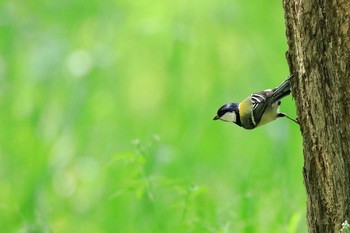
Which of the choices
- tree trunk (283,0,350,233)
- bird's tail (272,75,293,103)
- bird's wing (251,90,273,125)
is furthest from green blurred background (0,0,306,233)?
tree trunk (283,0,350,233)

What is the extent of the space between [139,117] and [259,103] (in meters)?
2.14

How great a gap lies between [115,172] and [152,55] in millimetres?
1725

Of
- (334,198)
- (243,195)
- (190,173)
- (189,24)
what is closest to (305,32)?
(334,198)

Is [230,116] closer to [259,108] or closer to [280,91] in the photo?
[259,108]

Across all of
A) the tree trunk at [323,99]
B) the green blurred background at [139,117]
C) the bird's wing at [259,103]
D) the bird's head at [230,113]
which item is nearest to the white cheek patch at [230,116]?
the bird's head at [230,113]

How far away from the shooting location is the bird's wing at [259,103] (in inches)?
171

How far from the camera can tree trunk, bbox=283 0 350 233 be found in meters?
3.07

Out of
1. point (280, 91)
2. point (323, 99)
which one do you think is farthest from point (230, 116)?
point (323, 99)

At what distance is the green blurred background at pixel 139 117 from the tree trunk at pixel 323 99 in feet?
4.15

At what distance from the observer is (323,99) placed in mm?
3135

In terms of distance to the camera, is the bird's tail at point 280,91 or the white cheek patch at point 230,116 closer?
the bird's tail at point 280,91

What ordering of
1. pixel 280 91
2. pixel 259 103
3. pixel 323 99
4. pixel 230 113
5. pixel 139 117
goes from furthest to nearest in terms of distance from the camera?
pixel 139 117 → pixel 230 113 → pixel 259 103 → pixel 280 91 → pixel 323 99

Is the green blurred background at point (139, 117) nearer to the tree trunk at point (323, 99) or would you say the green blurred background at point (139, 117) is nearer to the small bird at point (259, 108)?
the small bird at point (259, 108)

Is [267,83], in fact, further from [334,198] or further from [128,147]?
[334,198]
